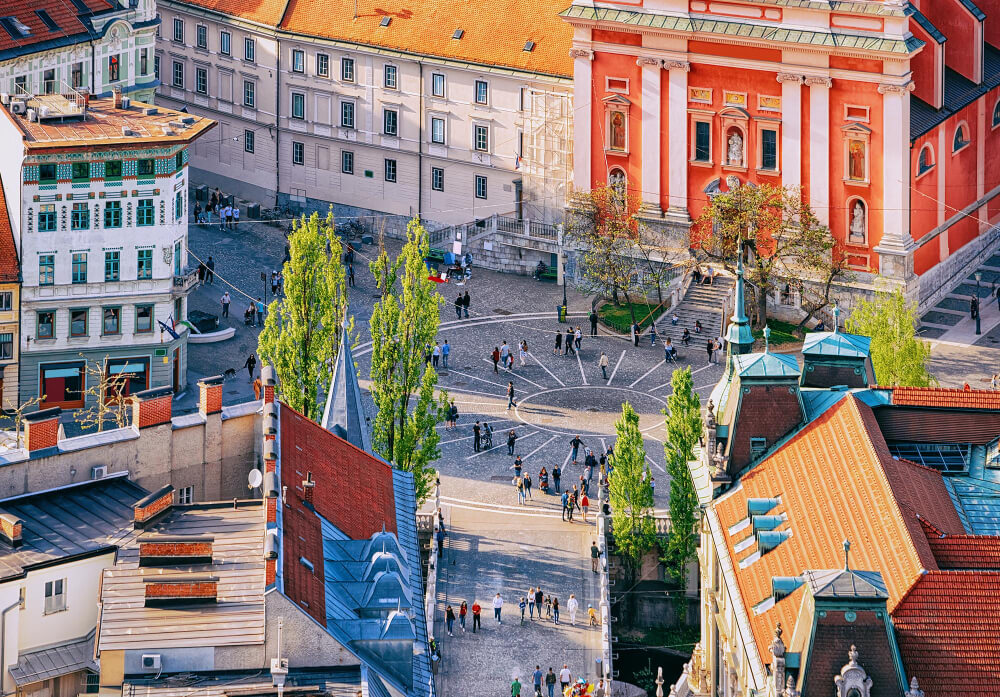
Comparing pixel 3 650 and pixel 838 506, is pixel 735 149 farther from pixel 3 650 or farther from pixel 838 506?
pixel 3 650

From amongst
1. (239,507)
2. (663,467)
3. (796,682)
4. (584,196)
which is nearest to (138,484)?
(239,507)

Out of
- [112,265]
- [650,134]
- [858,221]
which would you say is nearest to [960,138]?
[858,221]

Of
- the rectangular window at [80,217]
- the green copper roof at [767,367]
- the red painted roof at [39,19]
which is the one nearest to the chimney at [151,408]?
the green copper roof at [767,367]

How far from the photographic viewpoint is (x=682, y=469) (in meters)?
117

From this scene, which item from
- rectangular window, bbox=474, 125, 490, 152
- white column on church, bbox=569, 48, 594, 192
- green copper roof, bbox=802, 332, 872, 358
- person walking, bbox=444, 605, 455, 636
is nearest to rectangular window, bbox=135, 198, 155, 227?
white column on church, bbox=569, 48, 594, 192

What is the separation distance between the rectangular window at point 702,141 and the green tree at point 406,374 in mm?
35700

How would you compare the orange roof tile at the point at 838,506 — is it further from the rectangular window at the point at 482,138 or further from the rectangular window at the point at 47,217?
the rectangular window at the point at 482,138

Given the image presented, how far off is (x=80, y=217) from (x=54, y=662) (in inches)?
1926

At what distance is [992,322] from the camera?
14838 cm

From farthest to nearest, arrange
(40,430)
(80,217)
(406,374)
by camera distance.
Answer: (80,217), (406,374), (40,430)

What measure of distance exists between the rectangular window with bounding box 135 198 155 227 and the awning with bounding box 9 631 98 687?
48.4m

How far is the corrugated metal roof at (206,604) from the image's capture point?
279 ft

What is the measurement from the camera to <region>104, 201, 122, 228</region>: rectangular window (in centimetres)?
13575

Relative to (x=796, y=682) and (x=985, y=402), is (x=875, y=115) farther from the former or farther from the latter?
(x=796, y=682)
